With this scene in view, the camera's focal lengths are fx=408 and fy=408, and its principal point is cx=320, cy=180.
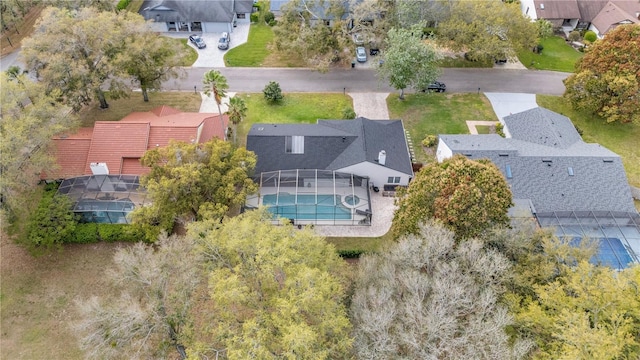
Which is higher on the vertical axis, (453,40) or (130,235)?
→ (453,40)

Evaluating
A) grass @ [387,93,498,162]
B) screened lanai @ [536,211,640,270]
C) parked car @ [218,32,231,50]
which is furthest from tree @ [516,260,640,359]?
parked car @ [218,32,231,50]

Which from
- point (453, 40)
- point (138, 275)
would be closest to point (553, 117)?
point (453, 40)

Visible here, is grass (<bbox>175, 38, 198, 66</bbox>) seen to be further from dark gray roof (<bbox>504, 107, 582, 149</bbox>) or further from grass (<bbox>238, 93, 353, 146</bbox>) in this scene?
dark gray roof (<bbox>504, 107, 582, 149</bbox>)

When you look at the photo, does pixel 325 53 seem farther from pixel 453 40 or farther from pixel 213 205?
pixel 213 205

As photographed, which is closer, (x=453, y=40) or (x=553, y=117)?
(x=553, y=117)

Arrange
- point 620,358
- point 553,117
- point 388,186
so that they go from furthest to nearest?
point 553,117 < point 388,186 < point 620,358

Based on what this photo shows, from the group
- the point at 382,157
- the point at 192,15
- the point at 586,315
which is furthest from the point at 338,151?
the point at 192,15

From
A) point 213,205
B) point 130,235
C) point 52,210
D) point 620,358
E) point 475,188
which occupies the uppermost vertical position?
point 475,188
